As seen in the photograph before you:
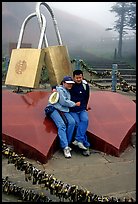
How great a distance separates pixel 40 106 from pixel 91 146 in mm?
1050


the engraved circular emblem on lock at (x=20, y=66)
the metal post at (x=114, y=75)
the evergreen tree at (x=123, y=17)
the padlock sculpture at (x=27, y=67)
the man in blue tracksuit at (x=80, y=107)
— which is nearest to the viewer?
the man in blue tracksuit at (x=80, y=107)

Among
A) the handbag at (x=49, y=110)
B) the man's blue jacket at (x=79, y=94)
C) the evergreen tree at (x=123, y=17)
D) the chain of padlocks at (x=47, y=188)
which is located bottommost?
the chain of padlocks at (x=47, y=188)

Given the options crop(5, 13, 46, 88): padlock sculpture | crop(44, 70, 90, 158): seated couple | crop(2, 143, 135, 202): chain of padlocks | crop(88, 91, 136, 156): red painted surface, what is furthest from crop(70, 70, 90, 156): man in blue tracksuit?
crop(5, 13, 46, 88): padlock sculpture

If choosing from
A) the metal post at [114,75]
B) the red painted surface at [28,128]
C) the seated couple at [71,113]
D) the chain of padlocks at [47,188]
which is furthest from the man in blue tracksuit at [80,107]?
the metal post at [114,75]

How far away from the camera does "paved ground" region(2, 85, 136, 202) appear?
3297 mm

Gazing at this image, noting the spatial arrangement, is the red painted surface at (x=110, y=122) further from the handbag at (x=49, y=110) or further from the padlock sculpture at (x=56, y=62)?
the padlock sculpture at (x=56, y=62)

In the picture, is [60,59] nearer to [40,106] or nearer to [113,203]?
[40,106]

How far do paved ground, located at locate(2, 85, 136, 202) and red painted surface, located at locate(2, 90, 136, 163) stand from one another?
156 mm

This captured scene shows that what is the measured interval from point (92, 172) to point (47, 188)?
1.01m

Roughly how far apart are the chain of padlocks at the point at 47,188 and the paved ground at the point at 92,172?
0.11 metres

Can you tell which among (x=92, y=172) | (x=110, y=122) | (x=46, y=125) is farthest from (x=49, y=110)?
Result: (x=92, y=172)

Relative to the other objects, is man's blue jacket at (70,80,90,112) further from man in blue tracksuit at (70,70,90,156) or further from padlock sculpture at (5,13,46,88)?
padlock sculpture at (5,13,46,88)

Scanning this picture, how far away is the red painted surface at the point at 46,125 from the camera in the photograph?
13.4 feet

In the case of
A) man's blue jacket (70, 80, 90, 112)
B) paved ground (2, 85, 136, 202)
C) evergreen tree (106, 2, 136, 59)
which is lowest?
paved ground (2, 85, 136, 202)
